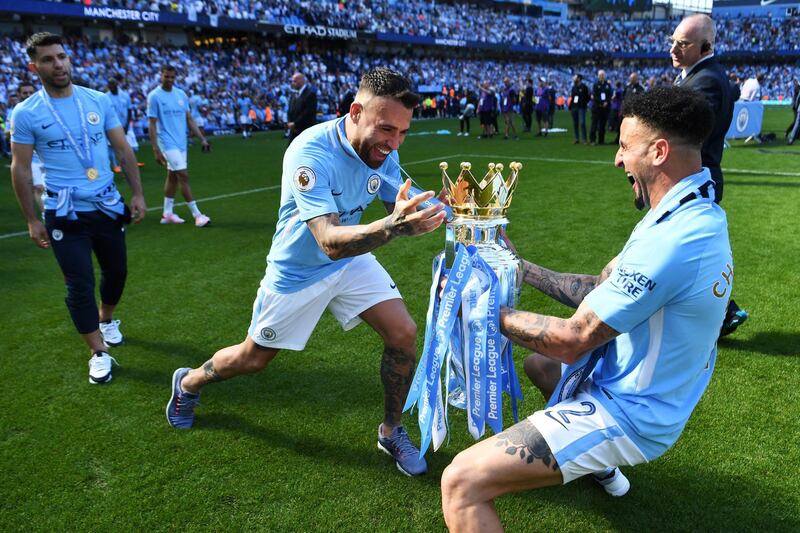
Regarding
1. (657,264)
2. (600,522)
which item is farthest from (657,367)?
(600,522)

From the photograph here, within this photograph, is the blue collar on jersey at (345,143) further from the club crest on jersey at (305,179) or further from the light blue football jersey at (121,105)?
the light blue football jersey at (121,105)

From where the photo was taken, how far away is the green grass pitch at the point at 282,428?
9.23 ft

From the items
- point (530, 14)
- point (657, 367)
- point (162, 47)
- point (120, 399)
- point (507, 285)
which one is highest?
point (530, 14)

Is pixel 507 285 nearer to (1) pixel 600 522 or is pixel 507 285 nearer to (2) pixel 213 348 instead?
(1) pixel 600 522

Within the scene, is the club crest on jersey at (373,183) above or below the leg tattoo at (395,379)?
above

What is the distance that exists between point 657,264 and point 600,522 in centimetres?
153

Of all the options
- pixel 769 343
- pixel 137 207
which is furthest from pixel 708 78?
pixel 137 207

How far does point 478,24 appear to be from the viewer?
179 ft

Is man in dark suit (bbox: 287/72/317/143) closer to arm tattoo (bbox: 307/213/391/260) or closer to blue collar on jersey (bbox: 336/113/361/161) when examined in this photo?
blue collar on jersey (bbox: 336/113/361/161)

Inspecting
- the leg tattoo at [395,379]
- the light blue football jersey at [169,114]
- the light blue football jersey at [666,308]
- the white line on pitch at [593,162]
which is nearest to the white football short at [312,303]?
the leg tattoo at [395,379]

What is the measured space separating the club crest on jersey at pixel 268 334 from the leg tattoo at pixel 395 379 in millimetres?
656

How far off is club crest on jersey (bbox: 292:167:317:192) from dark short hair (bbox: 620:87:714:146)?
4.57 feet

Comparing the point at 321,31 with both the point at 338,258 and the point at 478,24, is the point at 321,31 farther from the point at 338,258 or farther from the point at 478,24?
the point at 338,258

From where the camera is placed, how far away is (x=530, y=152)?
16453 millimetres
